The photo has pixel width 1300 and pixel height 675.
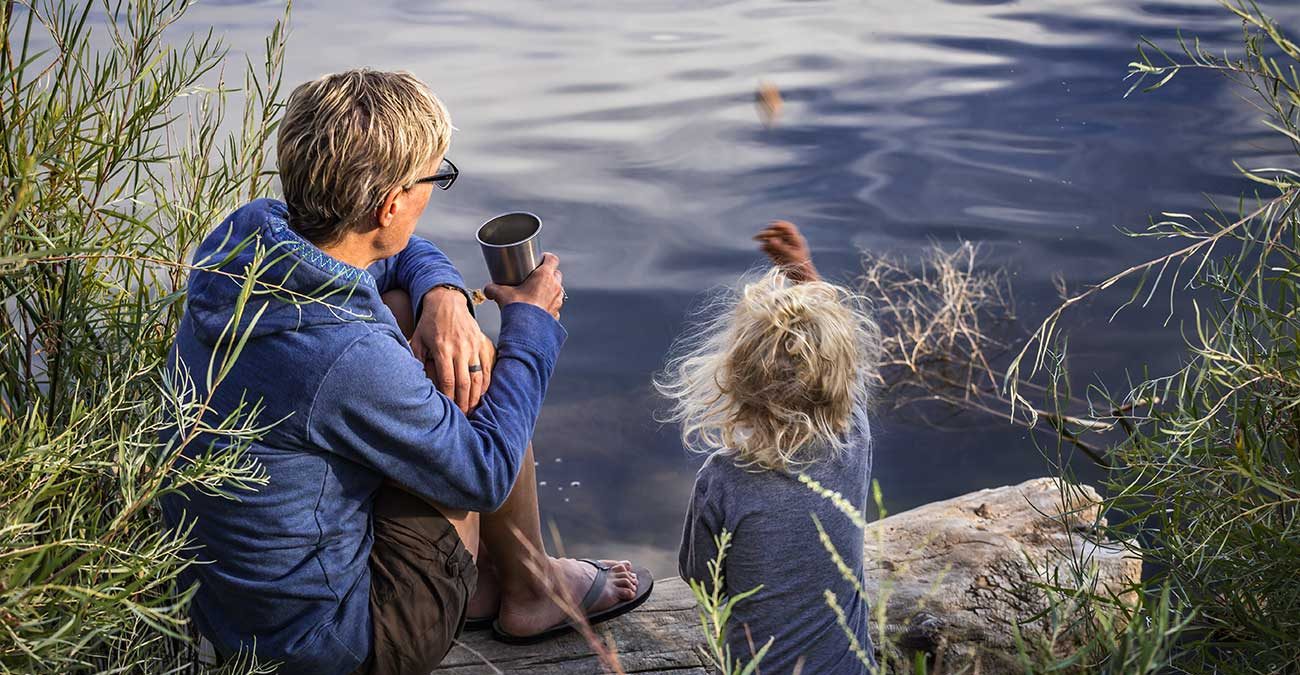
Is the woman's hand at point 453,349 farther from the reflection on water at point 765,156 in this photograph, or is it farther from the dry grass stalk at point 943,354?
the dry grass stalk at point 943,354

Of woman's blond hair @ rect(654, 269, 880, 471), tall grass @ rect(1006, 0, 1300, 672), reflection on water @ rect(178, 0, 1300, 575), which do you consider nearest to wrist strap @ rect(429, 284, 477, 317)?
woman's blond hair @ rect(654, 269, 880, 471)

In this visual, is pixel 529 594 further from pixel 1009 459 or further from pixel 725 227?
pixel 725 227

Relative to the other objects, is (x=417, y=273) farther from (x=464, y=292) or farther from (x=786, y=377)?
(x=786, y=377)

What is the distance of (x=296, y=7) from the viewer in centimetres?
1002

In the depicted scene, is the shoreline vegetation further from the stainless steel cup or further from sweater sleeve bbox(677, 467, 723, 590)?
the stainless steel cup

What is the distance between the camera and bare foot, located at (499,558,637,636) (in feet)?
8.86

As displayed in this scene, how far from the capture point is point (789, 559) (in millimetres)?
2283

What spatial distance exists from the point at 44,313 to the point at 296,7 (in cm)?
879

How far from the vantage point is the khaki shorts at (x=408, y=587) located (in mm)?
2182

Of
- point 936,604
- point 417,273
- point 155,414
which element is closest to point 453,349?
point 417,273

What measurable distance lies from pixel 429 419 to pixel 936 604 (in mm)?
1448

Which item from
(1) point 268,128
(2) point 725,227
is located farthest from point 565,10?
(1) point 268,128

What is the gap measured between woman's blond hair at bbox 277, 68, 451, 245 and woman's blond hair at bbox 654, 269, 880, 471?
73cm

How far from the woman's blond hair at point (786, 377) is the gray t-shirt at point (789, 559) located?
5 cm
